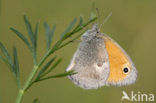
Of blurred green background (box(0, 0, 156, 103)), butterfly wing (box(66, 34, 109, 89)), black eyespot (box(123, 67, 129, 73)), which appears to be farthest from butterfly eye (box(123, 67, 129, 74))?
blurred green background (box(0, 0, 156, 103))

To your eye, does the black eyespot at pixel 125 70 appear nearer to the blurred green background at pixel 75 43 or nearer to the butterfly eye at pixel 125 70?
the butterfly eye at pixel 125 70

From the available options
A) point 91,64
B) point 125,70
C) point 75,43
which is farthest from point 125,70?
point 75,43

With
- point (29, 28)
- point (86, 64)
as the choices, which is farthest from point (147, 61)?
point (29, 28)

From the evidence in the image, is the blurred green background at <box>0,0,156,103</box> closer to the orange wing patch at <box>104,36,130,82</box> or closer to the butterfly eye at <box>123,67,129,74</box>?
the orange wing patch at <box>104,36,130,82</box>

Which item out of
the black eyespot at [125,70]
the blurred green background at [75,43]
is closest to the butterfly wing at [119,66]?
the black eyespot at [125,70]

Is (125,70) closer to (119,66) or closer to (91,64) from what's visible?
(119,66)

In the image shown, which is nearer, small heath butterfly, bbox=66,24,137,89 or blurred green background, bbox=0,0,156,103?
small heath butterfly, bbox=66,24,137,89
